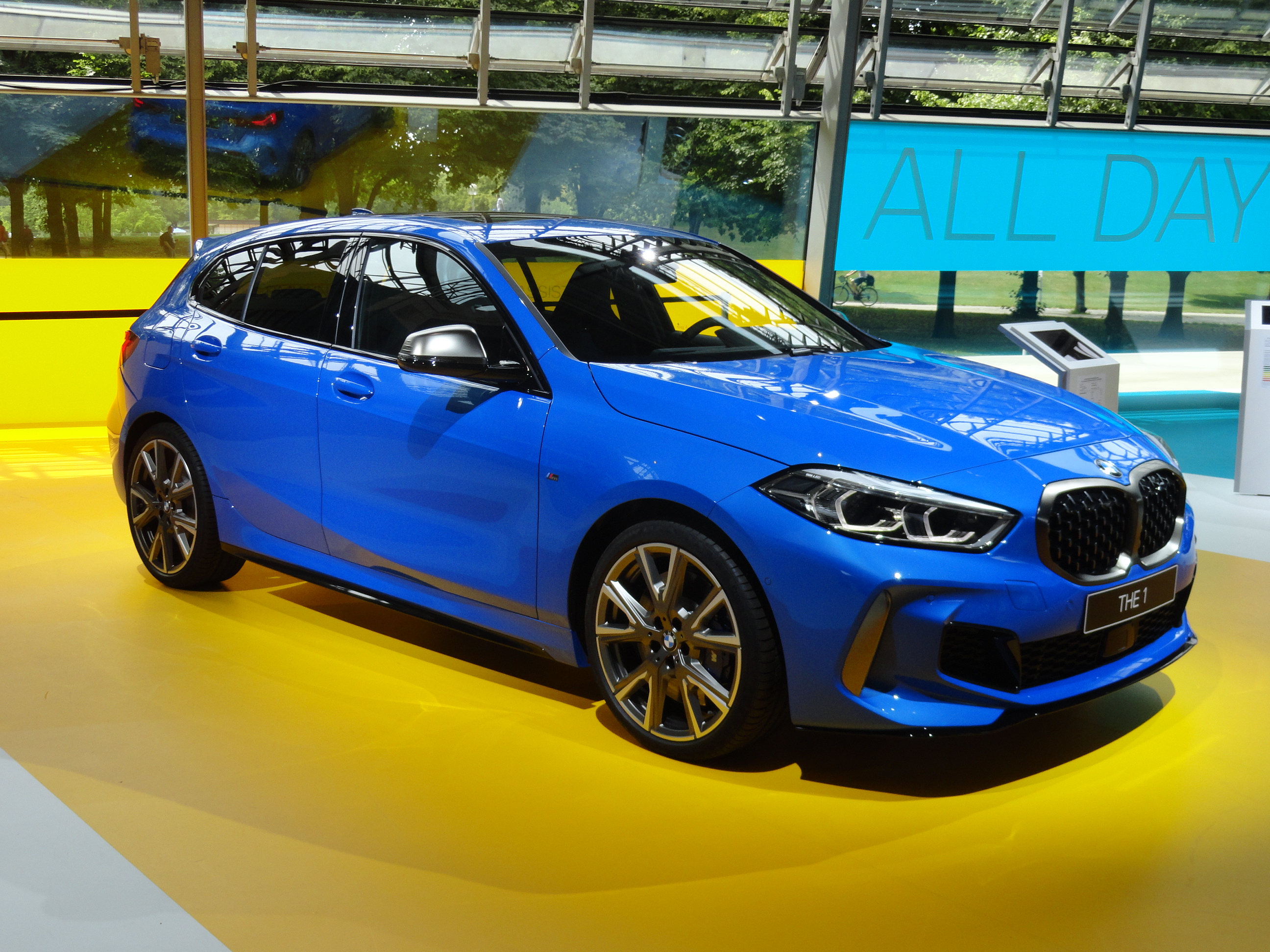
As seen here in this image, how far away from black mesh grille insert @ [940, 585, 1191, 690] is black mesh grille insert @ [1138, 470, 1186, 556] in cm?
27

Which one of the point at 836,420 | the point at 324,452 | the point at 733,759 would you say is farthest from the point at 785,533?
the point at 324,452

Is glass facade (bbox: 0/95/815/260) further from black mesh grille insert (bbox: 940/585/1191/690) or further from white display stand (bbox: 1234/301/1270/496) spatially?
black mesh grille insert (bbox: 940/585/1191/690)

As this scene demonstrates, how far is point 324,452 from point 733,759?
1731 mm

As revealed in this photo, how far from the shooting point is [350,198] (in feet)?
32.7

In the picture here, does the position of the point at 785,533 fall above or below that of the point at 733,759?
above

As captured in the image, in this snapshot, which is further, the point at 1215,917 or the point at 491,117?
the point at 491,117

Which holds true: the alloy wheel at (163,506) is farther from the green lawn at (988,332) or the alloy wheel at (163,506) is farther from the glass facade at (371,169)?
the green lawn at (988,332)

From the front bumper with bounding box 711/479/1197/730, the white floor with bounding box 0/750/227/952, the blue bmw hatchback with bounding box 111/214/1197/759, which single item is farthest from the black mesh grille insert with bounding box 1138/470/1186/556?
the white floor with bounding box 0/750/227/952

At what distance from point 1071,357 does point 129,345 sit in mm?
4426

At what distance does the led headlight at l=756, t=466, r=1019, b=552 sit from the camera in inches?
Result: 115

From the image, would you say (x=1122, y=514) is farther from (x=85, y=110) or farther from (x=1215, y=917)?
(x=85, y=110)

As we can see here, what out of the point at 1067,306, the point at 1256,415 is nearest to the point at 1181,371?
the point at 1067,306

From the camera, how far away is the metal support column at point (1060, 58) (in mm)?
11367

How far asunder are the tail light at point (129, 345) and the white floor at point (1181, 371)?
370 inches
